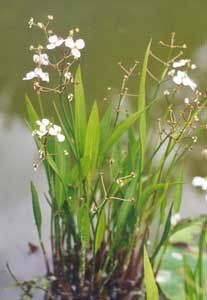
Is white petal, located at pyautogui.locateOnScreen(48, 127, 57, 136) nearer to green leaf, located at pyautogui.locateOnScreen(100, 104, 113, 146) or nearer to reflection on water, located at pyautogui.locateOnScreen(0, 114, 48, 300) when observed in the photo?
green leaf, located at pyautogui.locateOnScreen(100, 104, 113, 146)

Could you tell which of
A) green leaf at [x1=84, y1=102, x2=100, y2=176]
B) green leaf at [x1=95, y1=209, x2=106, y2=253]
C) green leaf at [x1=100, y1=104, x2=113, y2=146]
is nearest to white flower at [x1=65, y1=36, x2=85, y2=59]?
green leaf at [x1=84, y1=102, x2=100, y2=176]

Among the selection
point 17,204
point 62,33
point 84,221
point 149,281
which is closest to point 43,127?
point 84,221

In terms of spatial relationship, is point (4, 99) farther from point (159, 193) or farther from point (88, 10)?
point (159, 193)

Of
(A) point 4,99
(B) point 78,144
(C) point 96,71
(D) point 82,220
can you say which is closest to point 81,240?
(D) point 82,220

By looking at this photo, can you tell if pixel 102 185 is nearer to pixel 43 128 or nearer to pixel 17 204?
pixel 43 128

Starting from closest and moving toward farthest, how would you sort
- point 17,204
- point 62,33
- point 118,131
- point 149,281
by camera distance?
point 149,281 → point 118,131 → point 17,204 → point 62,33

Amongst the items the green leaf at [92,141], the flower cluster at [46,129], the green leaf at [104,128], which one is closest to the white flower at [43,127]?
the flower cluster at [46,129]

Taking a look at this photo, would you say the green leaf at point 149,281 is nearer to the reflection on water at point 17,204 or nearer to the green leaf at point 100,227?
the green leaf at point 100,227
